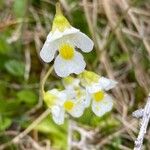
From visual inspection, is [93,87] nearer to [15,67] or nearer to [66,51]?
[66,51]

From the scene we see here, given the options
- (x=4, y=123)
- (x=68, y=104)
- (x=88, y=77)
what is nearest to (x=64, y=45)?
(x=88, y=77)

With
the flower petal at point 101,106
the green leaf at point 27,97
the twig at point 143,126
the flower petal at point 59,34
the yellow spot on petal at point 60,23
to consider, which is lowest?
the green leaf at point 27,97

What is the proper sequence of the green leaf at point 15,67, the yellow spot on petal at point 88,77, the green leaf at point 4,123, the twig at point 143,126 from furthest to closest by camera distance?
the green leaf at point 15,67, the green leaf at point 4,123, the yellow spot on petal at point 88,77, the twig at point 143,126

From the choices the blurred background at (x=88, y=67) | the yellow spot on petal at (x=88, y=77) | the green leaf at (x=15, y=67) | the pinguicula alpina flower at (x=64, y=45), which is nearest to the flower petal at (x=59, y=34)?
the pinguicula alpina flower at (x=64, y=45)

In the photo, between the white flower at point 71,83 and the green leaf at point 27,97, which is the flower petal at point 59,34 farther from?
the green leaf at point 27,97

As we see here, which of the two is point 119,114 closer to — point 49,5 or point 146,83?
point 146,83

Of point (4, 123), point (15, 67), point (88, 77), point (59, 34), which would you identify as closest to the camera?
point (59, 34)

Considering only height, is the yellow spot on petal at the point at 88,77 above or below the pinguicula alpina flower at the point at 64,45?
below
